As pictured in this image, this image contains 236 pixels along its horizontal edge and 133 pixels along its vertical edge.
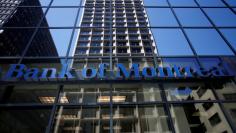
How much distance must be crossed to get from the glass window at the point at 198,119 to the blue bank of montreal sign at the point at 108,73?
5.14 feet

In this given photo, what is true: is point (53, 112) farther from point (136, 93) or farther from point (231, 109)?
point (231, 109)

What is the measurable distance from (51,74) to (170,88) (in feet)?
18.2

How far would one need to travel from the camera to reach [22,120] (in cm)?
881

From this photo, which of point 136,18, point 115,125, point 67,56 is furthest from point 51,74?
point 136,18

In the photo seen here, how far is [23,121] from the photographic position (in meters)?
8.78

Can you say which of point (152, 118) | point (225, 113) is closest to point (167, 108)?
point (152, 118)

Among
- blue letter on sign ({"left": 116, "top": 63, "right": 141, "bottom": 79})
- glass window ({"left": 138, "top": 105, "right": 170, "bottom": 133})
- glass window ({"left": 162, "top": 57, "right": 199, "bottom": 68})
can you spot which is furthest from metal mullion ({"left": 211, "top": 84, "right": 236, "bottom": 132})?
blue letter on sign ({"left": 116, "top": 63, "right": 141, "bottom": 79})

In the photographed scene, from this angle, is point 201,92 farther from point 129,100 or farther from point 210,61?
point 129,100

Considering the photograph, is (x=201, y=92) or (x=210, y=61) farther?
(x=210, y=61)

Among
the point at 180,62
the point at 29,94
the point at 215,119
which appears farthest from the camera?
the point at 180,62

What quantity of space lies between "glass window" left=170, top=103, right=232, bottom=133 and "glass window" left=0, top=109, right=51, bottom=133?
533 cm

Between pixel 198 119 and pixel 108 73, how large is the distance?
444cm

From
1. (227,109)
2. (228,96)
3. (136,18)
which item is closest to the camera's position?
(227,109)

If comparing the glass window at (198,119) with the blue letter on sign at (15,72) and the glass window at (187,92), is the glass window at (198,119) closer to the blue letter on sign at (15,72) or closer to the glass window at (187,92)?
the glass window at (187,92)
